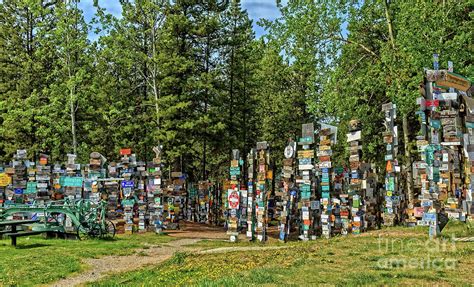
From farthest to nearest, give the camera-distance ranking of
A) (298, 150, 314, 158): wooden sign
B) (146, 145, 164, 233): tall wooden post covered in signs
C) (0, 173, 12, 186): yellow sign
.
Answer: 1. (0, 173, 12, 186): yellow sign
2. (146, 145, 164, 233): tall wooden post covered in signs
3. (298, 150, 314, 158): wooden sign

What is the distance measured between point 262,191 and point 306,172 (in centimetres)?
190

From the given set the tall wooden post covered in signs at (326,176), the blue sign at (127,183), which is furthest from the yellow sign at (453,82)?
the blue sign at (127,183)

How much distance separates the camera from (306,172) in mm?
16969

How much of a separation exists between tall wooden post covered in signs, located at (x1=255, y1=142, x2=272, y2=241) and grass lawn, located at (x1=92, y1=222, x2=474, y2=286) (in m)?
5.32

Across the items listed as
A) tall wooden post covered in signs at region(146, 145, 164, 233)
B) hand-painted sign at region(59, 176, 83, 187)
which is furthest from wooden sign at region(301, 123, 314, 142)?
hand-painted sign at region(59, 176, 83, 187)

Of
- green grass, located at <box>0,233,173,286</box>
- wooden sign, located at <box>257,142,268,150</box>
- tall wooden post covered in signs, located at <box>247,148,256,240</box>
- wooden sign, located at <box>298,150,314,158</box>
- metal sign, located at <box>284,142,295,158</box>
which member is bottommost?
green grass, located at <box>0,233,173,286</box>

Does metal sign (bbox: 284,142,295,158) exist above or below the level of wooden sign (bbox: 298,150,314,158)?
above

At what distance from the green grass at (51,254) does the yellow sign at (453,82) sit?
33.8 feet

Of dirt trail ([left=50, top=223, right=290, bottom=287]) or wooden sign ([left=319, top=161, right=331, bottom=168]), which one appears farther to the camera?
wooden sign ([left=319, top=161, right=331, bottom=168])

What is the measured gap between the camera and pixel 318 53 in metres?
27.0

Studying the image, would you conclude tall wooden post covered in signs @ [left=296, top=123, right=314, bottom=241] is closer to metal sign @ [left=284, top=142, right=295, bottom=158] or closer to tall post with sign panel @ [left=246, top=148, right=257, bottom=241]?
metal sign @ [left=284, top=142, right=295, bottom=158]

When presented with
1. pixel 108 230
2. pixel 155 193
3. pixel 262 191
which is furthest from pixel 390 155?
pixel 108 230

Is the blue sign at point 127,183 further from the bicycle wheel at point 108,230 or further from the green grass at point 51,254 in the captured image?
the green grass at point 51,254

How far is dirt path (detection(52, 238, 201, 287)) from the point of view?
35.4ft
